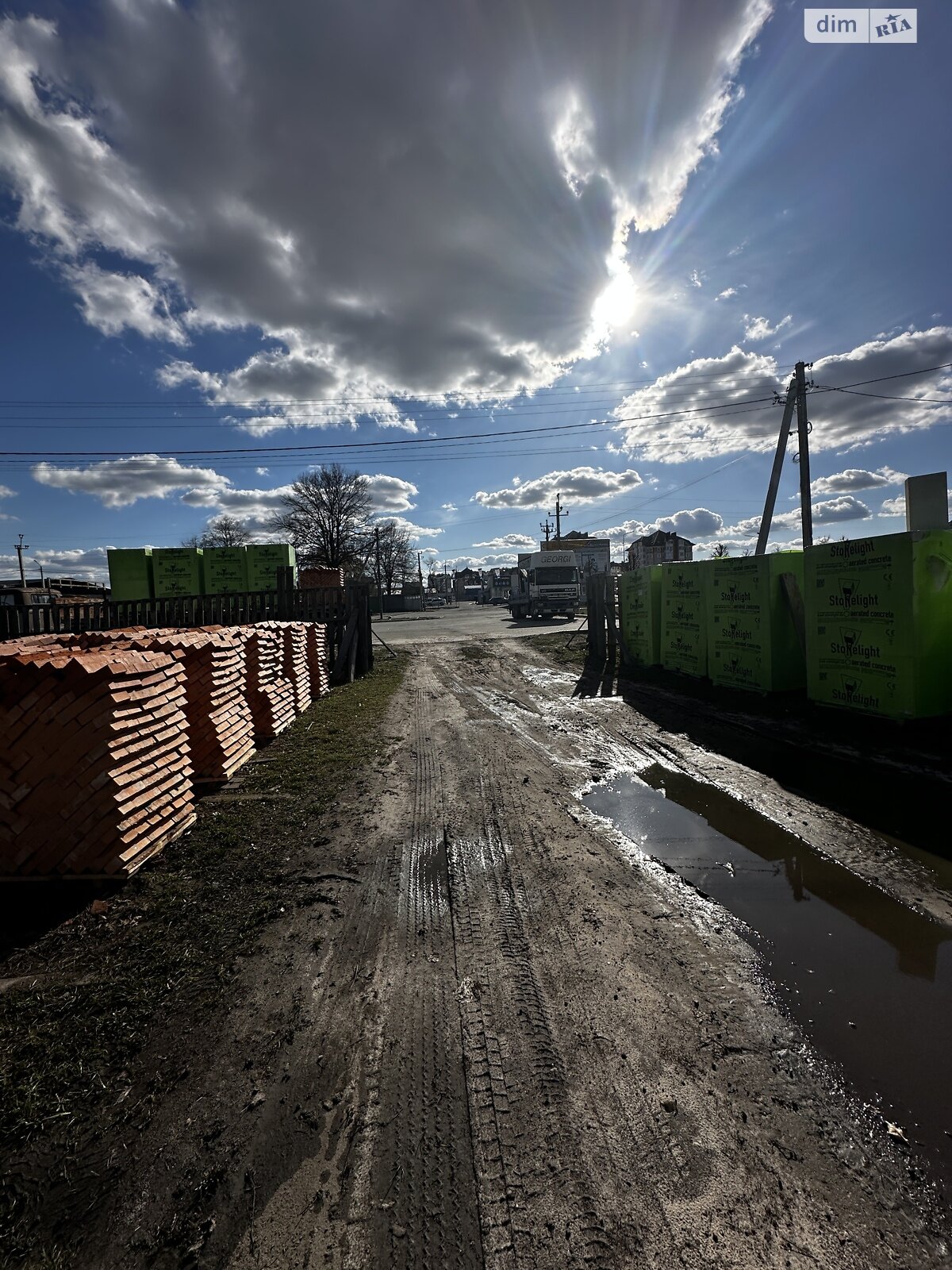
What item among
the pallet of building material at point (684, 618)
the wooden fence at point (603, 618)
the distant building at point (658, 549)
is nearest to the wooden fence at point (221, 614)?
the wooden fence at point (603, 618)

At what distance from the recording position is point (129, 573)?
14.5 metres

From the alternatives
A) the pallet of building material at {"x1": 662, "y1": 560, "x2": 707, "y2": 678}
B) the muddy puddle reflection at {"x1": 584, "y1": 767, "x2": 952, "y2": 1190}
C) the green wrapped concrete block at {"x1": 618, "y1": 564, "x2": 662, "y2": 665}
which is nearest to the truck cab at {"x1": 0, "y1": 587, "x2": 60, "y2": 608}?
the green wrapped concrete block at {"x1": 618, "y1": 564, "x2": 662, "y2": 665}

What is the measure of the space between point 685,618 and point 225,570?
12041mm

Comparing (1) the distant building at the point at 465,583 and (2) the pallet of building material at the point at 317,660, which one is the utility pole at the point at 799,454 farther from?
(1) the distant building at the point at 465,583

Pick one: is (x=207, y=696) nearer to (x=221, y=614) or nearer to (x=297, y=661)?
(x=297, y=661)

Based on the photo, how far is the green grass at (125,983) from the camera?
1980 millimetres

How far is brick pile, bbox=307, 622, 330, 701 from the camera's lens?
10.4m

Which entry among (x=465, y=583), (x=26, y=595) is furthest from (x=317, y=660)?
(x=465, y=583)

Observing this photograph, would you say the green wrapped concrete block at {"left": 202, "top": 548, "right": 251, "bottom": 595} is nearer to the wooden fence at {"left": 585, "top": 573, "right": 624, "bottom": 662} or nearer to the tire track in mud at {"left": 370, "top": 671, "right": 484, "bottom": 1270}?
the wooden fence at {"left": 585, "top": 573, "right": 624, "bottom": 662}

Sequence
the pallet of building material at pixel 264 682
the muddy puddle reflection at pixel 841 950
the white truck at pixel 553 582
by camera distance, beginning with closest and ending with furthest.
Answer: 1. the muddy puddle reflection at pixel 841 950
2. the pallet of building material at pixel 264 682
3. the white truck at pixel 553 582

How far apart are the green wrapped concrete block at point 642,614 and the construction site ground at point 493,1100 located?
8843 millimetres

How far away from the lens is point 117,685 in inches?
153

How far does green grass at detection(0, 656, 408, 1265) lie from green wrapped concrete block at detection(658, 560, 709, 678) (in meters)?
8.06

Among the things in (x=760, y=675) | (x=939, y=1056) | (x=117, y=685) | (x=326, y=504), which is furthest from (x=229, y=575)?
(x=326, y=504)
